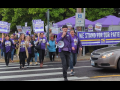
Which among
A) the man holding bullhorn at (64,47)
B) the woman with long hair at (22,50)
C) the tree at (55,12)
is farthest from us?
the tree at (55,12)

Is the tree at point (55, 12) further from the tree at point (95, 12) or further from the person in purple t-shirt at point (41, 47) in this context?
the person in purple t-shirt at point (41, 47)

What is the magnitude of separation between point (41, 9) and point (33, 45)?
18.4 m

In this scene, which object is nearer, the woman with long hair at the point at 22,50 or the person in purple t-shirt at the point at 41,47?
the woman with long hair at the point at 22,50

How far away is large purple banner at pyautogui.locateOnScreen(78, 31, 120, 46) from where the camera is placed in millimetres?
16594

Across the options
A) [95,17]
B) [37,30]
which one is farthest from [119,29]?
[95,17]

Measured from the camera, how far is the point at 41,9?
29562mm

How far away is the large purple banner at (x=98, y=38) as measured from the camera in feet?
54.4

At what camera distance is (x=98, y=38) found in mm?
16922

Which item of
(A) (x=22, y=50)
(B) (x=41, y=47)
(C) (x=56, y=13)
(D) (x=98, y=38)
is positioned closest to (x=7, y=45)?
(A) (x=22, y=50)

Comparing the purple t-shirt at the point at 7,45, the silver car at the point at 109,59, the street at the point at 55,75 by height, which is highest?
the purple t-shirt at the point at 7,45

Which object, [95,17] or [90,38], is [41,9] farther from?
[90,38]

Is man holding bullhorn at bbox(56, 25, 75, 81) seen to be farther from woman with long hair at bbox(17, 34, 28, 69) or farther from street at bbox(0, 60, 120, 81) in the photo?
woman with long hair at bbox(17, 34, 28, 69)

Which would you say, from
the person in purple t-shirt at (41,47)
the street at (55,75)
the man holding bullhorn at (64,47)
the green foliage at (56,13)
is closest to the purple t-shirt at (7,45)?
the person in purple t-shirt at (41,47)

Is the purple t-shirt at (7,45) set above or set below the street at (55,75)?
above
